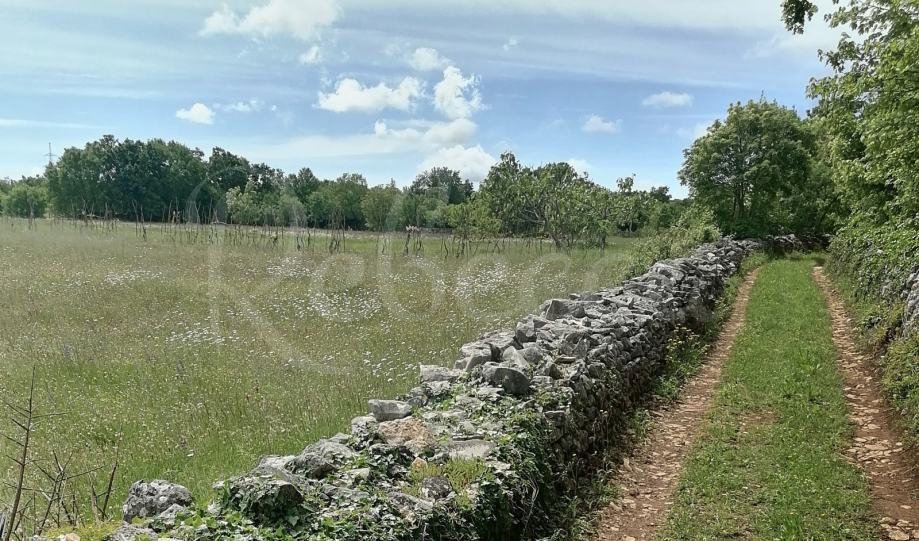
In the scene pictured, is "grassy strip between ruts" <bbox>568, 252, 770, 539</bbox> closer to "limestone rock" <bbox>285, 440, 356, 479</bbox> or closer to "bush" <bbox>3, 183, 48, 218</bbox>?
"limestone rock" <bbox>285, 440, 356, 479</bbox>

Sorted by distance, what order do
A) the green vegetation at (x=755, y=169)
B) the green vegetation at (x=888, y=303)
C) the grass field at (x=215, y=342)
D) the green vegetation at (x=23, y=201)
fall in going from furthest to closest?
the green vegetation at (x=23, y=201) < the green vegetation at (x=755, y=169) < the green vegetation at (x=888, y=303) < the grass field at (x=215, y=342)

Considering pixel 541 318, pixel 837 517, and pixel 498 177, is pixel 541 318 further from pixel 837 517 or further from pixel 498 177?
pixel 498 177

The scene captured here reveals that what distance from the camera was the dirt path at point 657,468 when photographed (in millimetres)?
5188

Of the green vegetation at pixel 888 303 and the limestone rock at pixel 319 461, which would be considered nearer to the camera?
the limestone rock at pixel 319 461

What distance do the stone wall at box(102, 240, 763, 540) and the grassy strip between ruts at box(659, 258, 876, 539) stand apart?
1087mm

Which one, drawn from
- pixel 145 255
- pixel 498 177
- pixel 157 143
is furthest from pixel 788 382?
pixel 157 143

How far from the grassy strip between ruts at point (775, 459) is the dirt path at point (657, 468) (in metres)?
0.15

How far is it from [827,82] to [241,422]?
1309cm

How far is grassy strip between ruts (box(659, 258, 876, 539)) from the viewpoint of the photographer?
16.5 ft

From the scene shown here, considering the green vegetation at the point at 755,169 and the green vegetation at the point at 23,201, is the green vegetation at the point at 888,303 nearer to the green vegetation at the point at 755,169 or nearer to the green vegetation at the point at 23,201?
the green vegetation at the point at 755,169

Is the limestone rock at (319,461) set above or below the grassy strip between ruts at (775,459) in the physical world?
above

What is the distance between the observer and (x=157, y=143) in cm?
7925

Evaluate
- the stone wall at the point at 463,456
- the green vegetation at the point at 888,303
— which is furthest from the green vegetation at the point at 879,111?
the stone wall at the point at 463,456

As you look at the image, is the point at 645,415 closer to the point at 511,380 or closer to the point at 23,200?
the point at 511,380
